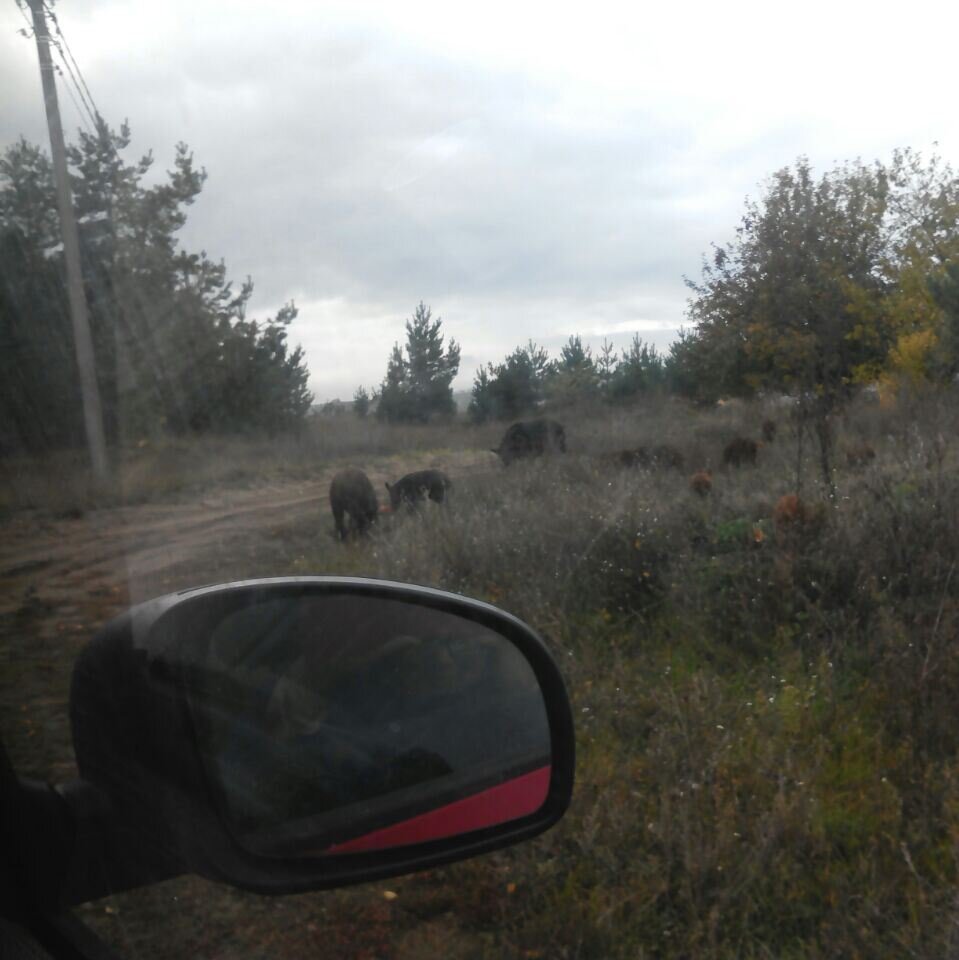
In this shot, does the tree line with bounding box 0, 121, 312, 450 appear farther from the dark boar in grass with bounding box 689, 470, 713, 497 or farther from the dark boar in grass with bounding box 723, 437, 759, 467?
the dark boar in grass with bounding box 723, 437, 759, 467

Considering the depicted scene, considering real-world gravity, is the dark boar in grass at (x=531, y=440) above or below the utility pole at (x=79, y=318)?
below

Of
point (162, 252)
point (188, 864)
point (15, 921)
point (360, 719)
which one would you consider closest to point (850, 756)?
point (360, 719)

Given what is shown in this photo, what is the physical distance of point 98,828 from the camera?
62.1 inches

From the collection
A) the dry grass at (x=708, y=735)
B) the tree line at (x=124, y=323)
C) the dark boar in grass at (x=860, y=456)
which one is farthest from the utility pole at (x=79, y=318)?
the dark boar in grass at (x=860, y=456)

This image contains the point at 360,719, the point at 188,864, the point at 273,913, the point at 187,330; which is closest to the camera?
the point at 188,864

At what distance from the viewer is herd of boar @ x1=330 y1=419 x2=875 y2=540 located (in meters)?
9.16

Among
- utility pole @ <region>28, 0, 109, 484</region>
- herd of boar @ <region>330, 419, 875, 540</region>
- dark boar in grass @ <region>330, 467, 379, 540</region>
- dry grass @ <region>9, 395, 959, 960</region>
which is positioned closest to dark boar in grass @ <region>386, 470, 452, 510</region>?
herd of boar @ <region>330, 419, 875, 540</region>

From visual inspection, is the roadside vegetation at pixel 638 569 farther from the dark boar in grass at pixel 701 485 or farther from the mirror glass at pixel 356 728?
the mirror glass at pixel 356 728

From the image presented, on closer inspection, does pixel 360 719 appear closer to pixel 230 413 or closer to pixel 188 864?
pixel 188 864

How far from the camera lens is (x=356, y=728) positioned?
194cm

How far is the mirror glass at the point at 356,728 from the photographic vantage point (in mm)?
1778

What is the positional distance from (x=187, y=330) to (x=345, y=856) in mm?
10222

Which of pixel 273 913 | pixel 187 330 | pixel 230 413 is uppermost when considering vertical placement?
pixel 187 330

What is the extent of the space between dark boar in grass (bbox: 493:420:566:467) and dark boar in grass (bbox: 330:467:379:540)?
287 centimetres
